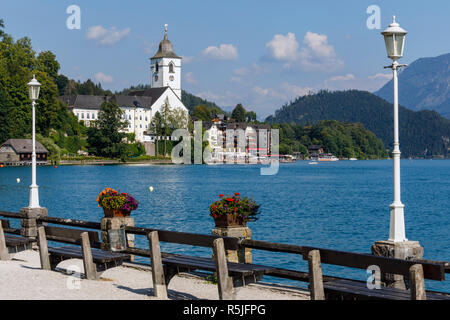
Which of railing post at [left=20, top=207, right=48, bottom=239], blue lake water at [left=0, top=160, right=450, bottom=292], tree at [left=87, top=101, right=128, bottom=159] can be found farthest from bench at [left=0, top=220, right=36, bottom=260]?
tree at [left=87, top=101, right=128, bottom=159]

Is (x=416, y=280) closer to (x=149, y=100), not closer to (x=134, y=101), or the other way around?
(x=134, y=101)

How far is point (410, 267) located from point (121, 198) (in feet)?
23.5

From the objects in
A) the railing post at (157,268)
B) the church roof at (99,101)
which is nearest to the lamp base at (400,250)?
the railing post at (157,268)

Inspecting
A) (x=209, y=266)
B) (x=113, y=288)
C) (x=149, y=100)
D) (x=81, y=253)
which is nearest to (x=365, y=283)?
(x=209, y=266)

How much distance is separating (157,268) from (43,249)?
11.2 feet

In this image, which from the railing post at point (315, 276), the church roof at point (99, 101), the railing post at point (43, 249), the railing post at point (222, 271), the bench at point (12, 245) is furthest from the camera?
the church roof at point (99, 101)

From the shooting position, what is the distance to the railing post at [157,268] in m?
9.62

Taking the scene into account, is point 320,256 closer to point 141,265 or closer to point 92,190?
point 141,265

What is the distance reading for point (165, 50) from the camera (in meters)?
186

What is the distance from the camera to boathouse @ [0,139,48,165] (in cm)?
11669

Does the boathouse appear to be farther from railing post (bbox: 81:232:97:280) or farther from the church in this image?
railing post (bbox: 81:232:97:280)

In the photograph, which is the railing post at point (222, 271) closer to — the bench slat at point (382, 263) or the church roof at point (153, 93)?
the bench slat at point (382, 263)

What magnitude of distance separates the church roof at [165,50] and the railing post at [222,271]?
17916 centimetres

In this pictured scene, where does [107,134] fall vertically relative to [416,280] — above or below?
above
